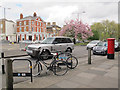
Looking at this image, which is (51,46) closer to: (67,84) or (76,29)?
(67,84)

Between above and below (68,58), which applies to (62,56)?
above

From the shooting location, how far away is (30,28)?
153 ft

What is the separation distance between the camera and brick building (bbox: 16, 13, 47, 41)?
47.0m

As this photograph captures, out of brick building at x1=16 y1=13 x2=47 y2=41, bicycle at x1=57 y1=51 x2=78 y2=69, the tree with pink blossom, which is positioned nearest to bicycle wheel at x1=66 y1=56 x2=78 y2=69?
bicycle at x1=57 y1=51 x2=78 y2=69

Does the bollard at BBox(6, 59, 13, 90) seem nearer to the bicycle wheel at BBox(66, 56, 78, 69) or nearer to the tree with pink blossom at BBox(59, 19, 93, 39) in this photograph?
the bicycle wheel at BBox(66, 56, 78, 69)

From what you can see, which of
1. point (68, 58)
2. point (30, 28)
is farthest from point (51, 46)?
point (30, 28)

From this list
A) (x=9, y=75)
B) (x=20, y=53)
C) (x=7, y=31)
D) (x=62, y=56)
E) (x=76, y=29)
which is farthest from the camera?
(x=7, y=31)

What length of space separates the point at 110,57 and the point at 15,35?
49.8 m

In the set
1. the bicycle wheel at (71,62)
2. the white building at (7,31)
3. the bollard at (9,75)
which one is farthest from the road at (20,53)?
the white building at (7,31)

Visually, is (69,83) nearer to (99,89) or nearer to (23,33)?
(99,89)

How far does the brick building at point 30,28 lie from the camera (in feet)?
154

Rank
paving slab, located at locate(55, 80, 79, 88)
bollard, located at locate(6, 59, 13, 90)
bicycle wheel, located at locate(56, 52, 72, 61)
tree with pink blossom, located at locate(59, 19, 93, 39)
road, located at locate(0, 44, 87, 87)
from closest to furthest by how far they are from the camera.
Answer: bollard, located at locate(6, 59, 13, 90) < paving slab, located at locate(55, 80, 79, 88) < bicycle wheel, located at locate(56, 52, 72, 61) < road, located at locate(0, 44, 87, 87) < tree with pink blossom, located at locate(59, 19, 93, 39)

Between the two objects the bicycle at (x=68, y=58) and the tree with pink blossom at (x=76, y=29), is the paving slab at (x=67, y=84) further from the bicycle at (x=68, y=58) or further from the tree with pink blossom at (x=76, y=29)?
the tree with pink blossom at (x=76, y=29)

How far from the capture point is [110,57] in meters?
8.91
